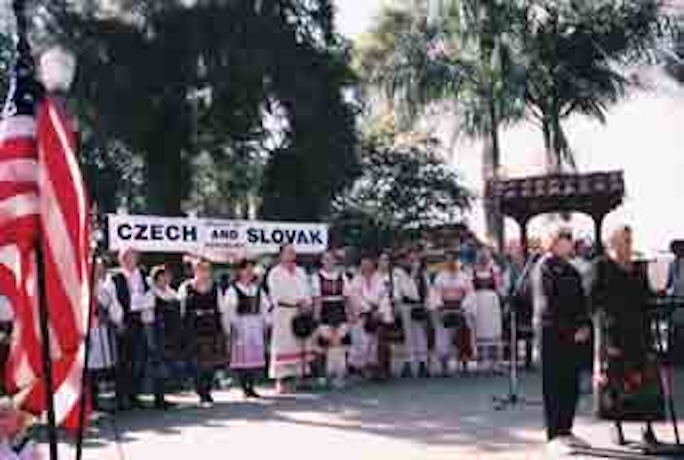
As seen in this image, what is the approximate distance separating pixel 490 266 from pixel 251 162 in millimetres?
12847

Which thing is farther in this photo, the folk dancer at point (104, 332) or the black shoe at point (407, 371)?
the black shoe at point (407, 371)

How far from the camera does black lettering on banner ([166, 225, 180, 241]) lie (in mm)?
13797

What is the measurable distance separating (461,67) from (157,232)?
1400cm

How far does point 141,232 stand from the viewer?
13.4 meters

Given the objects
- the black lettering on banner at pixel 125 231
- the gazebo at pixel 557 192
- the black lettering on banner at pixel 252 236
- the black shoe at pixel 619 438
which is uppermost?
the gazebo at pixel 557 192

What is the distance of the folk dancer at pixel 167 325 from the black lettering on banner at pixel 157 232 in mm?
1190

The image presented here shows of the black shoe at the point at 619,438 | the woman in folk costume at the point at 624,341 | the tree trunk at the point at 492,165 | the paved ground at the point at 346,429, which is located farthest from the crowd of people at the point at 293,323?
the tree trunk at the point at 492,165

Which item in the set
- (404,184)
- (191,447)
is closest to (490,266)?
(191,447)

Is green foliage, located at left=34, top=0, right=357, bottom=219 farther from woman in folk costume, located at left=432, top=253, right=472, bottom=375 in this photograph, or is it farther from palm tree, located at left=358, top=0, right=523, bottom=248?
woman in folk costume, located at left=432, top=253, right=472, bottom=375

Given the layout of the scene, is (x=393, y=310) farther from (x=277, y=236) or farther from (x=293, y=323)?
(x=277, y=236)

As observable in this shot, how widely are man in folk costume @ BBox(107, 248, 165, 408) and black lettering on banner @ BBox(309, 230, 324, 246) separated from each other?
4.11 meters

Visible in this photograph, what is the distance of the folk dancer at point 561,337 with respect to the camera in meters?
8.52

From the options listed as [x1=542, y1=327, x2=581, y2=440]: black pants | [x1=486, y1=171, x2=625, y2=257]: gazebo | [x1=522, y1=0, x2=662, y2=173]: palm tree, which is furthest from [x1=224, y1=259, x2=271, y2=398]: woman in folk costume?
[x1=522, y1=0, x2=662, y2=173]: palm tree

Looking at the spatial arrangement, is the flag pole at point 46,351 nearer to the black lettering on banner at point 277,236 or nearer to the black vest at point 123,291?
the black vest at point 123,291
